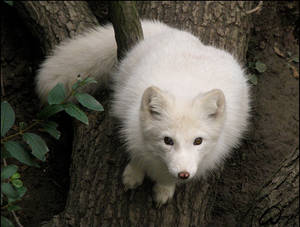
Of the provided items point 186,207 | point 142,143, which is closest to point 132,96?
point 142,143

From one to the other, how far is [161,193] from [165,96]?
0.77m

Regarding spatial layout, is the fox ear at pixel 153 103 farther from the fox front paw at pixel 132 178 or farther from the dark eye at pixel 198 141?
the fox front paw at pixel 132 178

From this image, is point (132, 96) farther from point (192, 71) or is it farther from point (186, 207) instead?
point (186, 207)

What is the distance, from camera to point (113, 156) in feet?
10.2

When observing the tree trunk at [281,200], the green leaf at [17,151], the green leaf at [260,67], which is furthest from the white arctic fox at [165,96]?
the green leaf at [260,67]

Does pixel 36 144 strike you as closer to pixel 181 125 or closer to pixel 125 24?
pixel 181 125

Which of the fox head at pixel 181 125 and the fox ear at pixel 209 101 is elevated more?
the fox ear at pixel 209 101

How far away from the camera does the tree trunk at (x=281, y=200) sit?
232 cm

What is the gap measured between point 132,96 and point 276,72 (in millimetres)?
2416

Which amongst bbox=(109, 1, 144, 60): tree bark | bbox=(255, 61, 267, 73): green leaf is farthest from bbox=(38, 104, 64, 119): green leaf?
bbox=(255, 61, 267, 73): green leaf

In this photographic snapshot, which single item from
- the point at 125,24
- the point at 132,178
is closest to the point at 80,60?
the point at 125,24

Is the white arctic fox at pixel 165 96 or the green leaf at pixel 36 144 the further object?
the white arctic fox at pixel 165 96

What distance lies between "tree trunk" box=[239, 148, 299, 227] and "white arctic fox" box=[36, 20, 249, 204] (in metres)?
0.44

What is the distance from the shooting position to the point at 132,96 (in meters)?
2.94
